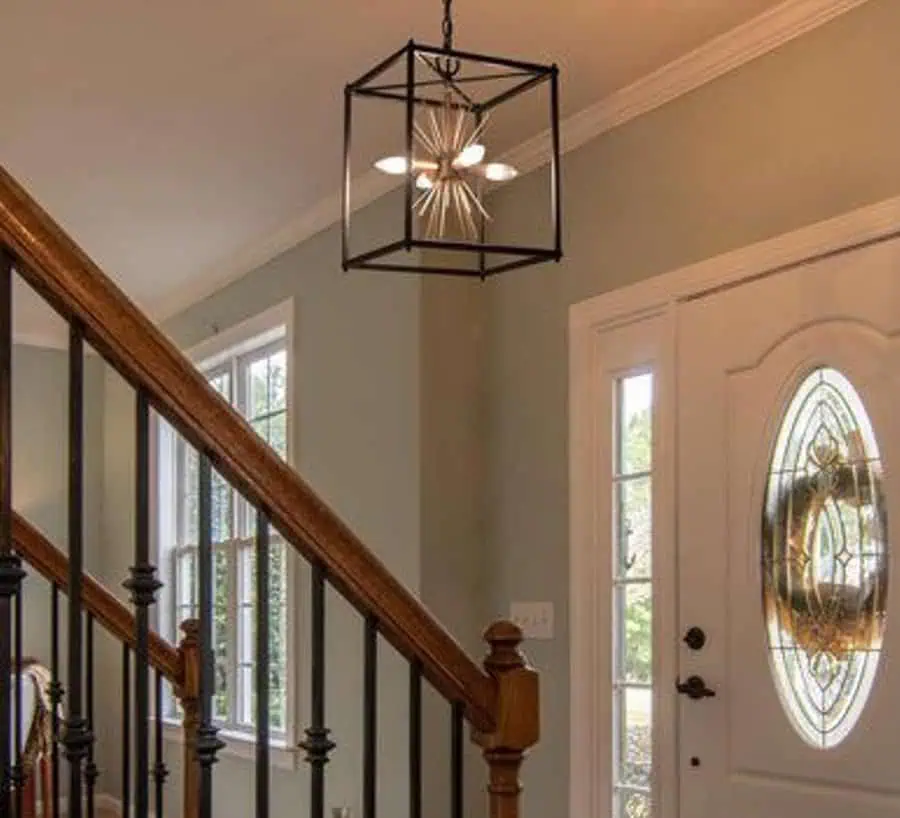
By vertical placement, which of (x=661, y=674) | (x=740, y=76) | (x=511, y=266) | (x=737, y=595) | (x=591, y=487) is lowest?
(x=661, y=674)

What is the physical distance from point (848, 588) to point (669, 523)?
685mm

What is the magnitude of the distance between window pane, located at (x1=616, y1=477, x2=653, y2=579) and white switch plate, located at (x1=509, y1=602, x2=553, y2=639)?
1.22ft

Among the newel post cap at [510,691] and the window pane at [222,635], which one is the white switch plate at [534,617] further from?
the newel post cap at [510,691]

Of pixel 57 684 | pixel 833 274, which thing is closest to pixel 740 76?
pixel 833 274

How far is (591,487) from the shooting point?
4301 millimetres

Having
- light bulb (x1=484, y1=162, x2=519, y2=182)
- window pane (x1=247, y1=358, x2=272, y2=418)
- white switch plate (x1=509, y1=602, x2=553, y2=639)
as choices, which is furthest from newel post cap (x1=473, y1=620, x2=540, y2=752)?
window pane (x1=247, y1=358, x2=272, y2=418)

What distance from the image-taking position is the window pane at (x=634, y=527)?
409cm

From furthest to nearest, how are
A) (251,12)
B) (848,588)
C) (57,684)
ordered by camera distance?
(251,12), (848,588), (57,684)

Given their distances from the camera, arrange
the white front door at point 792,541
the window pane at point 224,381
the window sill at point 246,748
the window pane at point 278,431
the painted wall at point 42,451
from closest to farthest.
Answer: the white front door at point 792,541
the window sill at point 246,748
the window pane at point 278,431
the window pane at point 224,381
the painted wall at point 42,451

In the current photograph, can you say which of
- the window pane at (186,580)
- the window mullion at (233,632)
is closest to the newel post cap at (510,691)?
the window mullion at (233,632)

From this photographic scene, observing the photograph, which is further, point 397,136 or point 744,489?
point 397,136

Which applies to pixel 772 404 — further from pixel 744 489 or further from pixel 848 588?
pixel 848 588

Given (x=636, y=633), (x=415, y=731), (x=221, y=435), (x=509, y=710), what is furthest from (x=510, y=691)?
(x=636, y=633)

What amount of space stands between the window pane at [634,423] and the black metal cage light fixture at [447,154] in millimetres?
497
